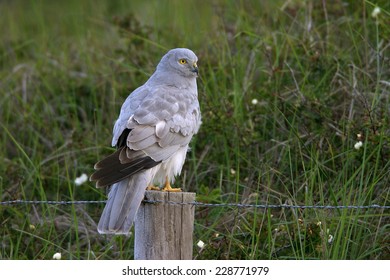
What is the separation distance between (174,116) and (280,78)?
70.3 inches

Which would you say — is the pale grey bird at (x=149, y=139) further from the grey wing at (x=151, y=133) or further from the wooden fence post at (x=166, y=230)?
the wooden fence post at (x=166, y=230)

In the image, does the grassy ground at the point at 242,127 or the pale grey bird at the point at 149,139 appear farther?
the grassy ground at the point at 242,127

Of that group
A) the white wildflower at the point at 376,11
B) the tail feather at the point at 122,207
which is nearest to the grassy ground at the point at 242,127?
the white wildflower at the point at 376,11

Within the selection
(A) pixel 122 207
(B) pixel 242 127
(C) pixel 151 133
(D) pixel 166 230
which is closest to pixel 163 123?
(C) pixel 151 133

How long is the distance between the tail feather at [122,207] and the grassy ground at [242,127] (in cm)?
43

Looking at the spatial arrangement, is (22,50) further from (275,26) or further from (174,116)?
(174,116)

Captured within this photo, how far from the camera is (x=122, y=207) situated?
4.10 m

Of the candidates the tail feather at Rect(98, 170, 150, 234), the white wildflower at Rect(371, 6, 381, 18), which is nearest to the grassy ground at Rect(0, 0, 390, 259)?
the white wildflower at Rect(371, 6, 381, 18)

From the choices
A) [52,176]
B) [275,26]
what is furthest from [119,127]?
[275,26]

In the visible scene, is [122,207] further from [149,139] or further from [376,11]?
[376,11]

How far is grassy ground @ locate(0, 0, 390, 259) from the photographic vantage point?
480cm

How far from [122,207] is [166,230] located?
0.38 meters

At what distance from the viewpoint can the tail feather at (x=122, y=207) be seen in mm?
4027

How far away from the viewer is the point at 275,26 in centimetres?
716
